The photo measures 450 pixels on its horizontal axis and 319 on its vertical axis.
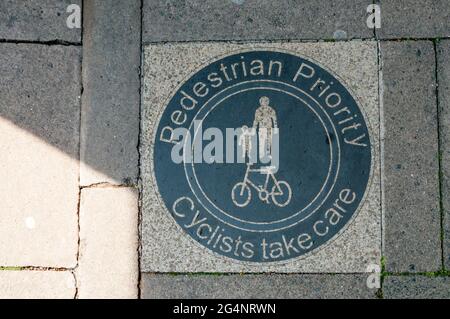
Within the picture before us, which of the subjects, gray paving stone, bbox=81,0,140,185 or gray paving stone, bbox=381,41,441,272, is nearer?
gray paving stone, bbox=381,41,441,272

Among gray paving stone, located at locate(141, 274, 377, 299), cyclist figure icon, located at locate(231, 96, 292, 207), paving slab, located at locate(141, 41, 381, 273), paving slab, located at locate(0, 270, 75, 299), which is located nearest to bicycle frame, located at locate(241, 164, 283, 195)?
cyclist figure icon, located at locate(231, 96, 292, 207)

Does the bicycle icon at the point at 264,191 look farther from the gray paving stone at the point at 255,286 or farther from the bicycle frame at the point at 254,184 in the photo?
the gray paving stone at the point at 255,286

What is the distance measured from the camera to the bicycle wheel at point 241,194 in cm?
389

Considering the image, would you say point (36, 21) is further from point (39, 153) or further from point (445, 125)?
point (445, 125)

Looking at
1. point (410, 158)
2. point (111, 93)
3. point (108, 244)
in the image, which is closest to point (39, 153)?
point (111, 93)

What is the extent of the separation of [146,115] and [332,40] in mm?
1504

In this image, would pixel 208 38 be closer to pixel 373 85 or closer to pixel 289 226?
pixel 373 85

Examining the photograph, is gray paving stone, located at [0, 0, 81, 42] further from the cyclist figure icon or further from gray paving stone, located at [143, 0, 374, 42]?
the cyclist figure icon

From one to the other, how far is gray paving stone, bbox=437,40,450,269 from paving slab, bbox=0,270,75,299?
276cm

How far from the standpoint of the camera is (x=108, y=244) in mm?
3910

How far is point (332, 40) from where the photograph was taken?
13.0 ft

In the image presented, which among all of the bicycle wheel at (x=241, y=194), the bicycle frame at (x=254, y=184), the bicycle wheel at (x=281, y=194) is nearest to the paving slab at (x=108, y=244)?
the bicycle wheel at (x=241, y=194)

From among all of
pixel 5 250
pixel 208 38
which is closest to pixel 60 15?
pixel 208 38

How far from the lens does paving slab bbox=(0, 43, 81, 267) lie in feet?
13.0
